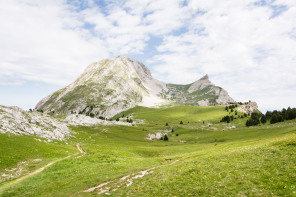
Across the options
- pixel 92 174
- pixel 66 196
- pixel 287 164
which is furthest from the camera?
pixel 92 174

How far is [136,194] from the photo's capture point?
1927 cm

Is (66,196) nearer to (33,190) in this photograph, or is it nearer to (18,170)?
(33,190)

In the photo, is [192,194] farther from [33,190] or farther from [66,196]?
[33,190]

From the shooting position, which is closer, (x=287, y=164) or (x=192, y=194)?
(x=192, y=194)

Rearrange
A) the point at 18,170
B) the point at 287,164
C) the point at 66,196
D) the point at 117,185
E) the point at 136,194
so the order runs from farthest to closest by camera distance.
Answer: the point at 18,170, the point at 117,185, the point at 66,196, the point at 287,164, the point at 136,194

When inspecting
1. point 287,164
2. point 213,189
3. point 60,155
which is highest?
point 287,164

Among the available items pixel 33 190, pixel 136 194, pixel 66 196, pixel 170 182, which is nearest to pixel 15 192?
pixel 33 190

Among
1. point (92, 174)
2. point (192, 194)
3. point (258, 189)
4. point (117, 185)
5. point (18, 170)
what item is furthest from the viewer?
point (18, 170)

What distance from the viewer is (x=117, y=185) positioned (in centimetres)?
2386

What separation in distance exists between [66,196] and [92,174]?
31.2ft

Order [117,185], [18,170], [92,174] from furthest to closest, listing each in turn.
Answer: [18,170], [92,174], [117,185]

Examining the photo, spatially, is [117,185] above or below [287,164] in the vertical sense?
below

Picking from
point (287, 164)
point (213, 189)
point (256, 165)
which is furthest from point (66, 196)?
point (287, 164)

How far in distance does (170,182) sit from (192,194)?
180 inches
